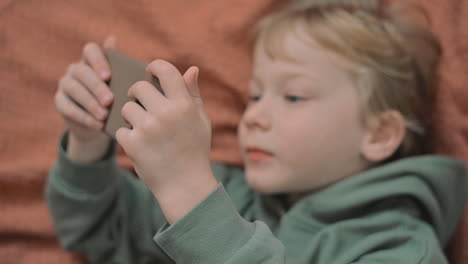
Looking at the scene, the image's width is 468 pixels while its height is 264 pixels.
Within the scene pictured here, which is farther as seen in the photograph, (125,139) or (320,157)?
(320,157)

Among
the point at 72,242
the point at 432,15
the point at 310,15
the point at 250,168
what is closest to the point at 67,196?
the point at 72,242

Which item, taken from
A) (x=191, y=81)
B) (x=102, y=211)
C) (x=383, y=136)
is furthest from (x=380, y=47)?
(x=102, y=211)

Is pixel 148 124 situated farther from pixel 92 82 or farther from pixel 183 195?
pixel 92 82

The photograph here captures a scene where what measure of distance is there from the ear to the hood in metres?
0.03

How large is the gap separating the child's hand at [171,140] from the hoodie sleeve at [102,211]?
31 centimetres

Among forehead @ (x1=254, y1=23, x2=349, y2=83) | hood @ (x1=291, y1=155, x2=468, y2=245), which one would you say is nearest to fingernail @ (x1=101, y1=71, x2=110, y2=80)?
forehead @ (x1=254, y1=23, x2=349, y2=83)

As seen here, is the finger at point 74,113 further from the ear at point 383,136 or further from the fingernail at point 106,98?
the ear at point 383,136

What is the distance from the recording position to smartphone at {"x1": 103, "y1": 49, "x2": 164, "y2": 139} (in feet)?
2.15

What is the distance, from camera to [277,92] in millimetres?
817

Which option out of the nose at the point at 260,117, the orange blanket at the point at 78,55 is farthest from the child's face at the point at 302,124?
the orange blanket at the point at 78,55

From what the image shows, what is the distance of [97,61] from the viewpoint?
76 centimetres

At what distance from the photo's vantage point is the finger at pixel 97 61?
738mm

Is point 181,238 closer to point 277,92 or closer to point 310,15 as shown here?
point 277,92

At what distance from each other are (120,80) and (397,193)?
0.43m
